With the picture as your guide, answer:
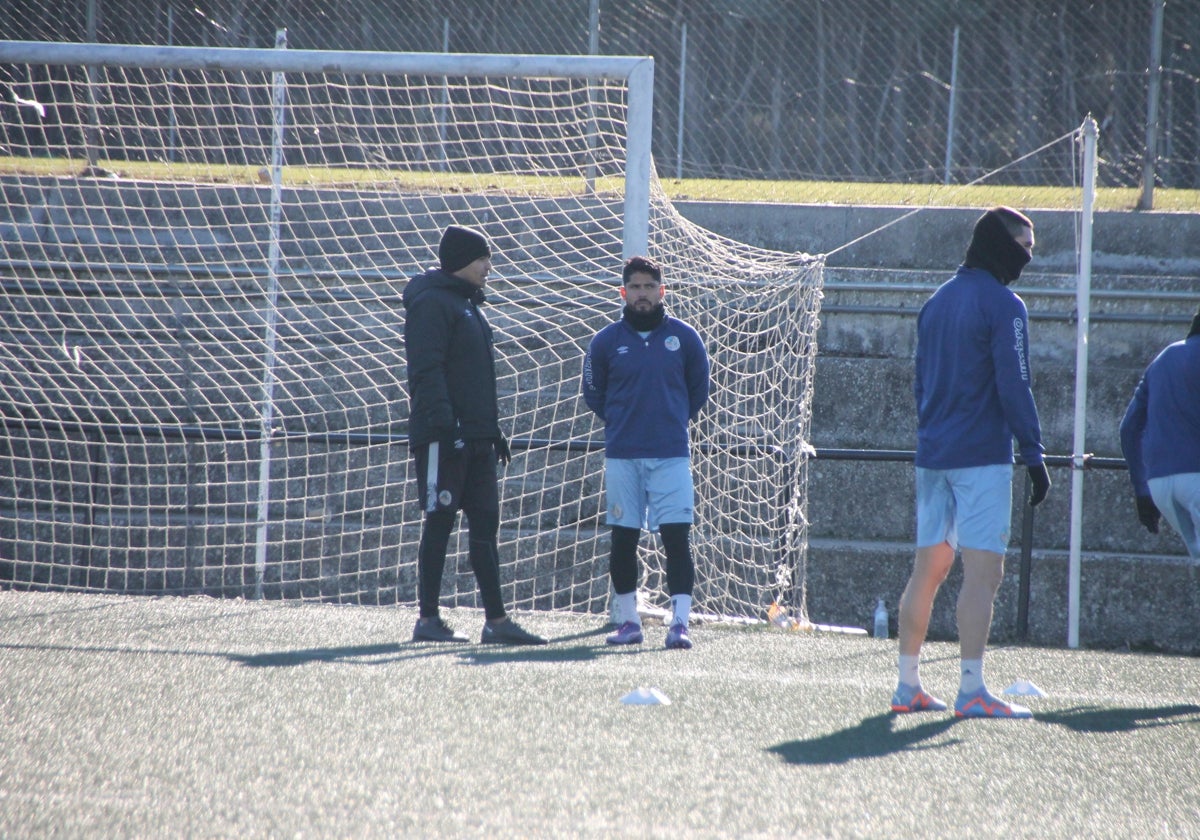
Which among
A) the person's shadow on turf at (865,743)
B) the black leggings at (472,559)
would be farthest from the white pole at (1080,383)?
the black leggings at (472,559)

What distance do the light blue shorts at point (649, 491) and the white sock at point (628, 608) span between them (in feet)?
1.11

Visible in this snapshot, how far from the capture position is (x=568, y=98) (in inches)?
398

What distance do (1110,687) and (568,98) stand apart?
6517mm

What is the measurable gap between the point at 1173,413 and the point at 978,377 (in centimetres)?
126

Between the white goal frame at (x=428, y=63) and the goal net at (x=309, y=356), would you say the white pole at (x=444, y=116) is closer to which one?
the goal net at (x=309, y=356)

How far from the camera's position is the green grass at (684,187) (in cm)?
894

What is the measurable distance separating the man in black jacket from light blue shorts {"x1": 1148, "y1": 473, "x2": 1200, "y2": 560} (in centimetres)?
271

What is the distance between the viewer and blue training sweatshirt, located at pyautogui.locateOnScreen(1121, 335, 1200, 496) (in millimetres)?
5051

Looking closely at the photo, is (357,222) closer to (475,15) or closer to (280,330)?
(280,330)

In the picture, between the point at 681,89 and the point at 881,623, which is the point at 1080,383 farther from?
the point at 681,89

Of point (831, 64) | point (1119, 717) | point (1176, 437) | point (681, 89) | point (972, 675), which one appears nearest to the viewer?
point (972, 675)

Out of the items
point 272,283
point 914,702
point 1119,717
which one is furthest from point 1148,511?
point 272,283

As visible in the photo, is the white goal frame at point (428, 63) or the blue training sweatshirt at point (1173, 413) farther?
the white goal frame at point (428, 63)

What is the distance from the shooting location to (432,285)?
5.62 meters
